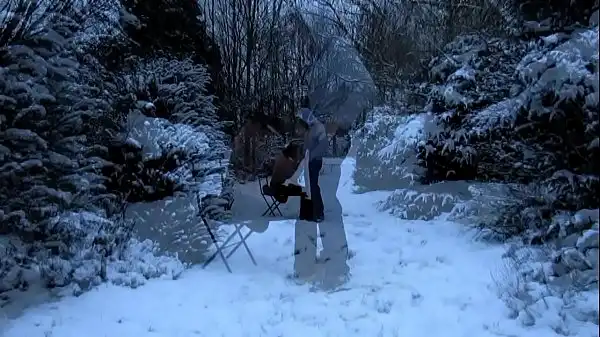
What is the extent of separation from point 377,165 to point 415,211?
1.67 m

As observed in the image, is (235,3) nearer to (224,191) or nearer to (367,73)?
(367,73)

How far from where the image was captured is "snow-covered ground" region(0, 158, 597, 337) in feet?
12.5

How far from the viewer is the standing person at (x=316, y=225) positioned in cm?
511

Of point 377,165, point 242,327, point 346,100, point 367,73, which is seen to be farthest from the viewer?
point 367,73

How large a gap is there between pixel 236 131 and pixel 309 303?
5762 mm

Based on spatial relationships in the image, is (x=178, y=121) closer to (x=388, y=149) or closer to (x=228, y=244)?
(x=228, y=244)

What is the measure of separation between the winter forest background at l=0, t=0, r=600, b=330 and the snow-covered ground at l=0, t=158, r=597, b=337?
0.91 feet

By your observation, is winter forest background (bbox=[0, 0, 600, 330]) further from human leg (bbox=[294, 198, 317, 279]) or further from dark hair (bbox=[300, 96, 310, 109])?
human leg (bbox=[294, 198, 317, 279])

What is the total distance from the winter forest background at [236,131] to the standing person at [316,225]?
0.86 metres

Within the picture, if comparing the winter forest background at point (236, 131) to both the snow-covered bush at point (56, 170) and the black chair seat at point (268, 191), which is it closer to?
the snow-covered bush at point (56, 170)

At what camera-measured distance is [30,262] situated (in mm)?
4645

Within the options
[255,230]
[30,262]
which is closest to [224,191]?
[255,230]

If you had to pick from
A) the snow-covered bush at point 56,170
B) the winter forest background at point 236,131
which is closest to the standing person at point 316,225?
the winter forest background at point 236,131

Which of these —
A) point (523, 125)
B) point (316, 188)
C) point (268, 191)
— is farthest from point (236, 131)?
point (523, 125)
